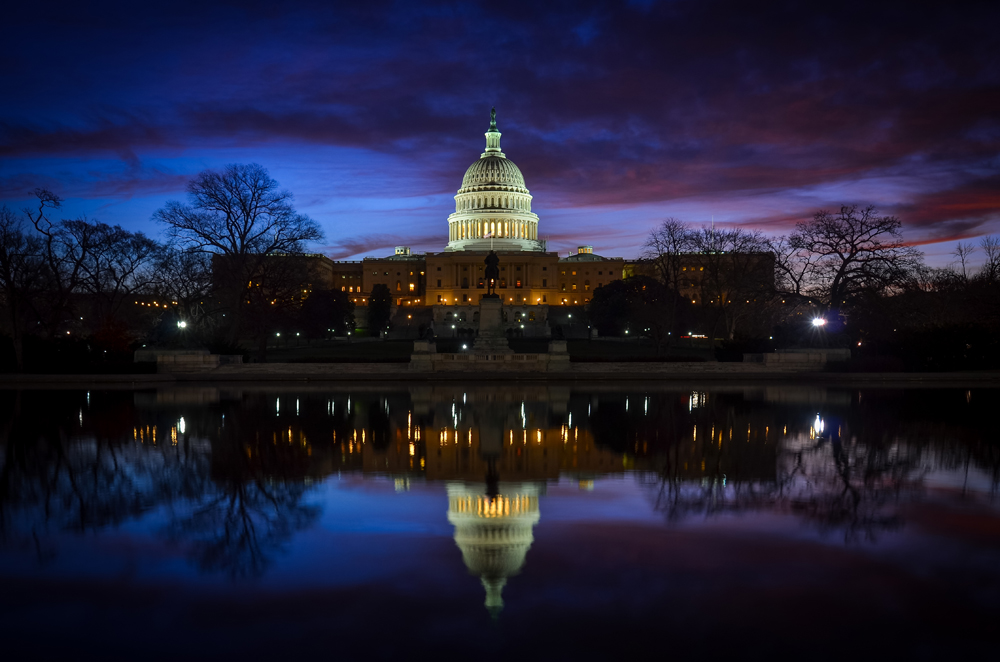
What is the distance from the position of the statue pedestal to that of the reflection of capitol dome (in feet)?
93.9

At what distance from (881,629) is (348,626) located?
4.10 metres

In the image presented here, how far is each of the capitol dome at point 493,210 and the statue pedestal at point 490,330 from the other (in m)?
92.1

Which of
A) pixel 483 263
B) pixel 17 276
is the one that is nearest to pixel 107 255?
pixel 17 276

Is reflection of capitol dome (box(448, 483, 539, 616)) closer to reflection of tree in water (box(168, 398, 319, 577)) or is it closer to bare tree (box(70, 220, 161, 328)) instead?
reflection of tree in water (box(168, 398, 319, 577))

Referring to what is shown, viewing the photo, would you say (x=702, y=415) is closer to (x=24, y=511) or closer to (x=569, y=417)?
(x=569, y=417)

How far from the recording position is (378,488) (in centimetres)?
1140

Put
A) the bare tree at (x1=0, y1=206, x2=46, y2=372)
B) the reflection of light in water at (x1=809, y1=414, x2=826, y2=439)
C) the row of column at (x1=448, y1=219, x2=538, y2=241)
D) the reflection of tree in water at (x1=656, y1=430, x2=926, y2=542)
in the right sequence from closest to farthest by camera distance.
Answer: the reflection of tree in water at (x1=656, y1=430, x2=926, y2=542) < the reflection of light in water at (x1=809, y1=414, x2=826, y2=439) < the bare tree at (x1=0, y1=206, x2=46, y2=372) < the row of column at (x1=448, y1=219, x2=538, y2=241)

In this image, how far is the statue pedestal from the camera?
40656 mm

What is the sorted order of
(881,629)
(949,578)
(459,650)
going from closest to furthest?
(459,650), (881,629), (949,578)

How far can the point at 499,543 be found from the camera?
28.3 feet

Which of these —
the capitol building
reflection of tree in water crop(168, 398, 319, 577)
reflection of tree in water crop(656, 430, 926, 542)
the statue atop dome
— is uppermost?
the statue atop dome

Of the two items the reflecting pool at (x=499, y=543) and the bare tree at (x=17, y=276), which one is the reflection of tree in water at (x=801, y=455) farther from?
the bare tree at (x=17, y=276)

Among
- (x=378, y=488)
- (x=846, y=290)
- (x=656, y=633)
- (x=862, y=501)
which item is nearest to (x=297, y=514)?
(x=378, y=488)

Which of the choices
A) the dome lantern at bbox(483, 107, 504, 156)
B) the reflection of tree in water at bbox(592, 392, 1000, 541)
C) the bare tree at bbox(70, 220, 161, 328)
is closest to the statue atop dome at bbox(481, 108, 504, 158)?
the dome lantern at bbox(483, 107, 504, 156)
